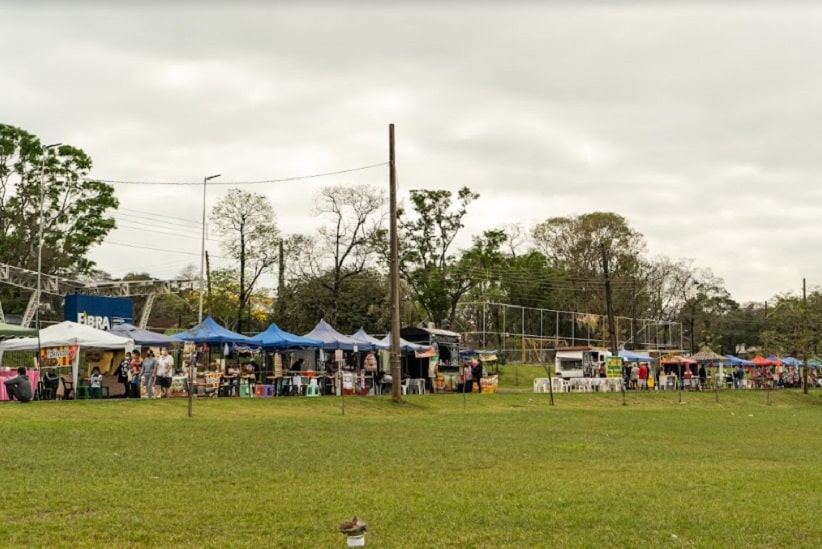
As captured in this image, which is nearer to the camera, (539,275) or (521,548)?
(521,548)

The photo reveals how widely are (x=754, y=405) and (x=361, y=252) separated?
2794 cm

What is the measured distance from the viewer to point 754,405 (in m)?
50.0

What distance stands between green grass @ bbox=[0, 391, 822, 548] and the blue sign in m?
20.5

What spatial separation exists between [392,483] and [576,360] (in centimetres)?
5211

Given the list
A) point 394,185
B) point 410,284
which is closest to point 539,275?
point 410,284

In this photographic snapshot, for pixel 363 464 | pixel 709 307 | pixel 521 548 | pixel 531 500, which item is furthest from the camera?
pixel 709 307

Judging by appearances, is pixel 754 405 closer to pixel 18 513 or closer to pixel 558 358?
pixel 558 358

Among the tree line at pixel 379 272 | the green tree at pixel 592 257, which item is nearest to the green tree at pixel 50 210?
the tree line at pixel 379 272

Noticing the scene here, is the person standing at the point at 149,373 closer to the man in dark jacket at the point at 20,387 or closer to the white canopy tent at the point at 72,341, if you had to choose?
the white canopy tent at the point at 72,341

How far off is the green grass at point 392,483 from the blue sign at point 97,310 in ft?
67.2

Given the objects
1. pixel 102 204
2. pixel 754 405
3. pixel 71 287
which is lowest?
pixel 754 405

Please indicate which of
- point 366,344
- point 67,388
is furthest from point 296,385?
point 67,388

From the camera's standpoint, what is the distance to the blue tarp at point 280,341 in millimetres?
39375

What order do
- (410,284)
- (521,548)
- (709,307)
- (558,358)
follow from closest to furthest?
1. (521,548)
2. (558,358)
3. (410,284)
4. (709,307)
